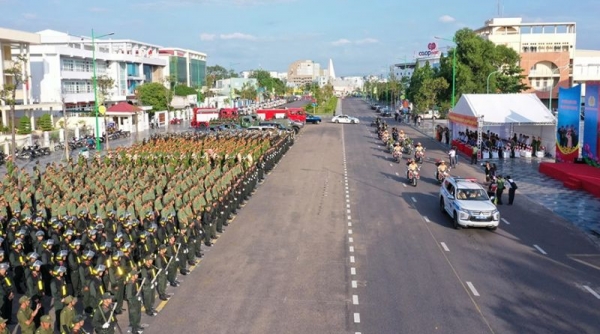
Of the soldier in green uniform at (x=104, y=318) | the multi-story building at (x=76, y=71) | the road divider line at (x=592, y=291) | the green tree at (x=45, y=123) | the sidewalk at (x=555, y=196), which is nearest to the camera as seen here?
the soldier in green uniform at (x=104, y=318)

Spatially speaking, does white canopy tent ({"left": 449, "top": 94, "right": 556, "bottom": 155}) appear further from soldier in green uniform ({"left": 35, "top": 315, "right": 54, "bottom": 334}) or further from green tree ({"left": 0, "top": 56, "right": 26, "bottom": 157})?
soldier in green uniform ({"left": 35, "top": 315, "right": 54, "bottom": 334})

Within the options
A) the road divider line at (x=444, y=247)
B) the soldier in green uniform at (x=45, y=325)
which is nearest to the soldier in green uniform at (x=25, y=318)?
the soldier in green uniform at (x=45, y=325)

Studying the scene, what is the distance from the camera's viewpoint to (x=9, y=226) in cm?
1584

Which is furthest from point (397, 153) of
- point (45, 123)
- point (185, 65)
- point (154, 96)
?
point (185, 65)

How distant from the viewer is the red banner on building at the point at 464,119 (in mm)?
38162

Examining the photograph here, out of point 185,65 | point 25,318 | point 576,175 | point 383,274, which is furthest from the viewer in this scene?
point 185,65

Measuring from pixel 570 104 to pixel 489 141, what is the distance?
23.2ft

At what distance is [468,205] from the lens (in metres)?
19.3

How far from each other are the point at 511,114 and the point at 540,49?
228 feet

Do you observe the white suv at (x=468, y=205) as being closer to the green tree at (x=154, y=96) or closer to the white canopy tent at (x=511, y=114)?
the white canopy tent at (x=511, y=114)

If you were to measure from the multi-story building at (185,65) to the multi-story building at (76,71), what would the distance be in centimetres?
1536

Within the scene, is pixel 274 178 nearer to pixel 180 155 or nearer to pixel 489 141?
pixel 180 155

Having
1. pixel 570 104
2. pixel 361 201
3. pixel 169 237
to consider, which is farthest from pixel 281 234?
pixel 570 104

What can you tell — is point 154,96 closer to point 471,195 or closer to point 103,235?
point 471,195
